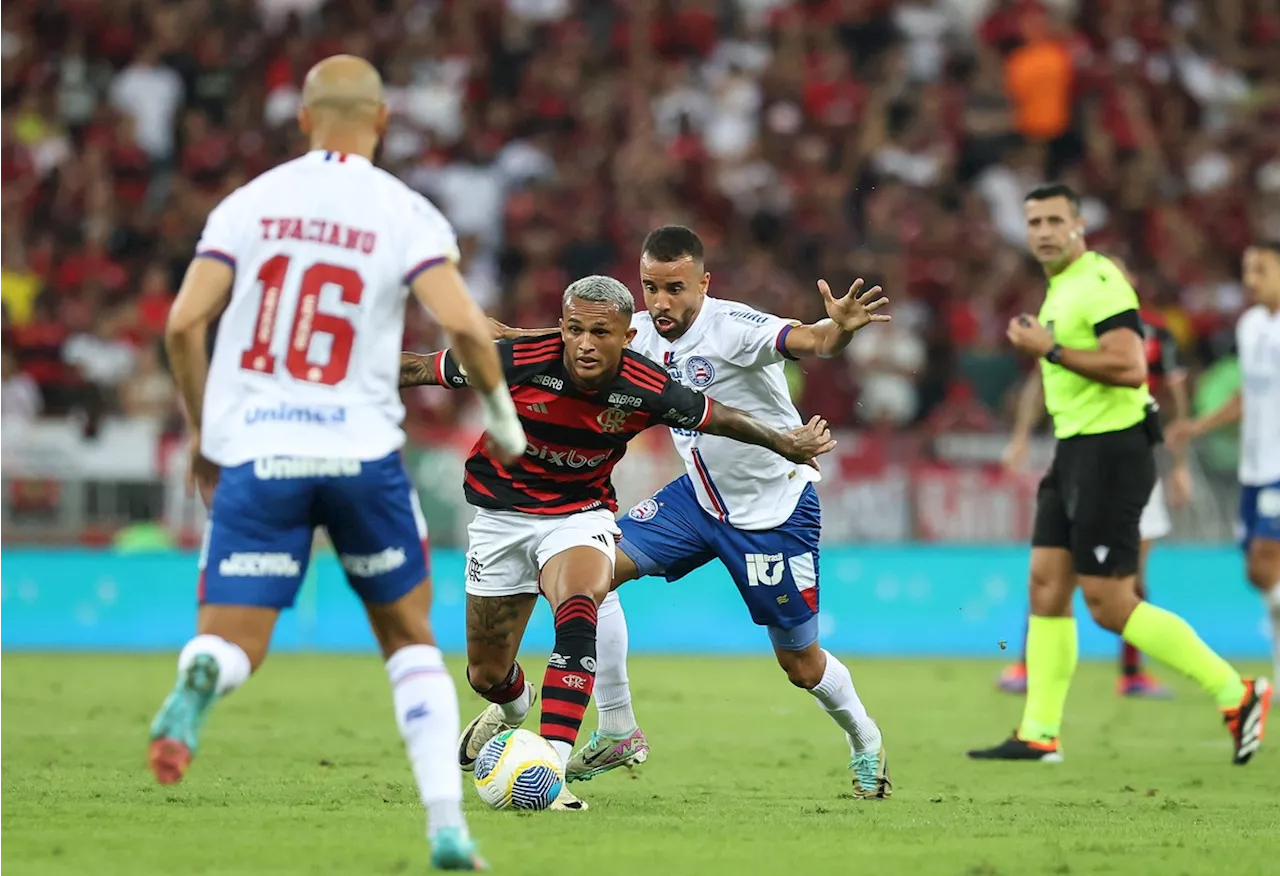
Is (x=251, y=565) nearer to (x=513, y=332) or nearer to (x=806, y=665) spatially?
(x=513, y=332)

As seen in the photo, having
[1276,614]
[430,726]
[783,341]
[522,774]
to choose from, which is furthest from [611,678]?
[1276,614]

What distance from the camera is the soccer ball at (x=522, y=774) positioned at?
23.7 ft

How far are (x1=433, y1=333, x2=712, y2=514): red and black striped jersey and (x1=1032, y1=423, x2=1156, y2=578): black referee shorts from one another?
2750mm

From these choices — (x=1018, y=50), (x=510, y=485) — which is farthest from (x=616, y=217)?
A: (x=510, y=485)

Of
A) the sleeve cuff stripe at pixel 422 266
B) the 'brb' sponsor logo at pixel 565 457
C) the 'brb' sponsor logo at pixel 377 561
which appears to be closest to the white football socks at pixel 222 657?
the 'brb' sponsor logo at pixel 377 561

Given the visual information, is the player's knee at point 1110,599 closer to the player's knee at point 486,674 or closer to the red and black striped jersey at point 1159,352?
the player's knee at point 486,674

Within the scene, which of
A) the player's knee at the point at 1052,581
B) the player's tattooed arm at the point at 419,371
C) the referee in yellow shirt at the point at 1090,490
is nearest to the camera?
the player's tattooed arm at the point at 419,371

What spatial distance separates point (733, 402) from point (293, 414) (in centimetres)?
326

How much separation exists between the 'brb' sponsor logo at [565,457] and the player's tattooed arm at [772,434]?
578 millimetres

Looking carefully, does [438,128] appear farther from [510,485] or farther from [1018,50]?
[510,485]

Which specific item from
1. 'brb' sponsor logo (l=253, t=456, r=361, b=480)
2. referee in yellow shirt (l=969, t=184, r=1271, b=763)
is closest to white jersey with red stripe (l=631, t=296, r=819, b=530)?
referee in yellow shirt (l=969, t=184, r=1271, b=763)

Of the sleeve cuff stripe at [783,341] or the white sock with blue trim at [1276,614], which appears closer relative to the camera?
the sleeve cuff stripe at [783,341]

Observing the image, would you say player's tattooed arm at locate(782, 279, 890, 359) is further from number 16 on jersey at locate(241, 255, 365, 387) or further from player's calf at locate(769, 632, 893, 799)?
number 16 on jersey at locate(241, 255, 365, 387)

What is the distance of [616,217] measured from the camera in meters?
20.6
